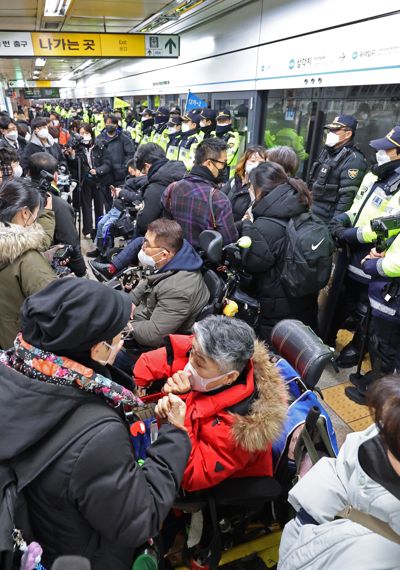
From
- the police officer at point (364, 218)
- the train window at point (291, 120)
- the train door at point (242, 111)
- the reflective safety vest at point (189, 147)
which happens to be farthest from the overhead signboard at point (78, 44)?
the police officer at point (364, 218)

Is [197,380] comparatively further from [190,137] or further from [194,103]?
[194,103]

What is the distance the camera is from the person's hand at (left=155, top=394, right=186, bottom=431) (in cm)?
130

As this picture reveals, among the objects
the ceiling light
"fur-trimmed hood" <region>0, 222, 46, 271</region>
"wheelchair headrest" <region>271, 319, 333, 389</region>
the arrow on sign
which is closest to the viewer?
"wheelchair headrest" <region>271, 319, 333, 389</region>

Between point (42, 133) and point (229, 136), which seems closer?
point (42, 133)

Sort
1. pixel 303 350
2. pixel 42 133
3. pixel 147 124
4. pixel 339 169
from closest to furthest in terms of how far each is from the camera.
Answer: pixel 303 350 < pixel 339 169 < pixel 42 133 < pixel 147 124

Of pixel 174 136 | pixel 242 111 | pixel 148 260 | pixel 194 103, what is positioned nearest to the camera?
pixel 148 260

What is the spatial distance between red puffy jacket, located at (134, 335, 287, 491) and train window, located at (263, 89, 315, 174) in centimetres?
413

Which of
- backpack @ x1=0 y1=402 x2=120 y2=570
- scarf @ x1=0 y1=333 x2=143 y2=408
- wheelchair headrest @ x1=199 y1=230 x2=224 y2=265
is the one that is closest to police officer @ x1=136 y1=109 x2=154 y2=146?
wheelchair headrest @ x1=199 y1=230 x2=224 y2=265

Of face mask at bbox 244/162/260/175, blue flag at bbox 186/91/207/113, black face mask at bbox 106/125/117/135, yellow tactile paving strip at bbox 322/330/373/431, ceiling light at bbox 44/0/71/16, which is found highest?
ceiling light at bbox 44/0/71/16

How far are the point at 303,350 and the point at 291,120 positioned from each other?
4.96 metres

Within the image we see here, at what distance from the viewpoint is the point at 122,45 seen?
668cm

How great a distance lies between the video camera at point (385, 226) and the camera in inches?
94.9

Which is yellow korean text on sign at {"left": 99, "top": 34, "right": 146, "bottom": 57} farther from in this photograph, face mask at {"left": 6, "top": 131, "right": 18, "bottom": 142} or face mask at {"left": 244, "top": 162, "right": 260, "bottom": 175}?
face mask at {"left": 244, "top": 162, "right": 260, "bottom": 175}

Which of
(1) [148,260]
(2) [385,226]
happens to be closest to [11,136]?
(1) [148,260]
